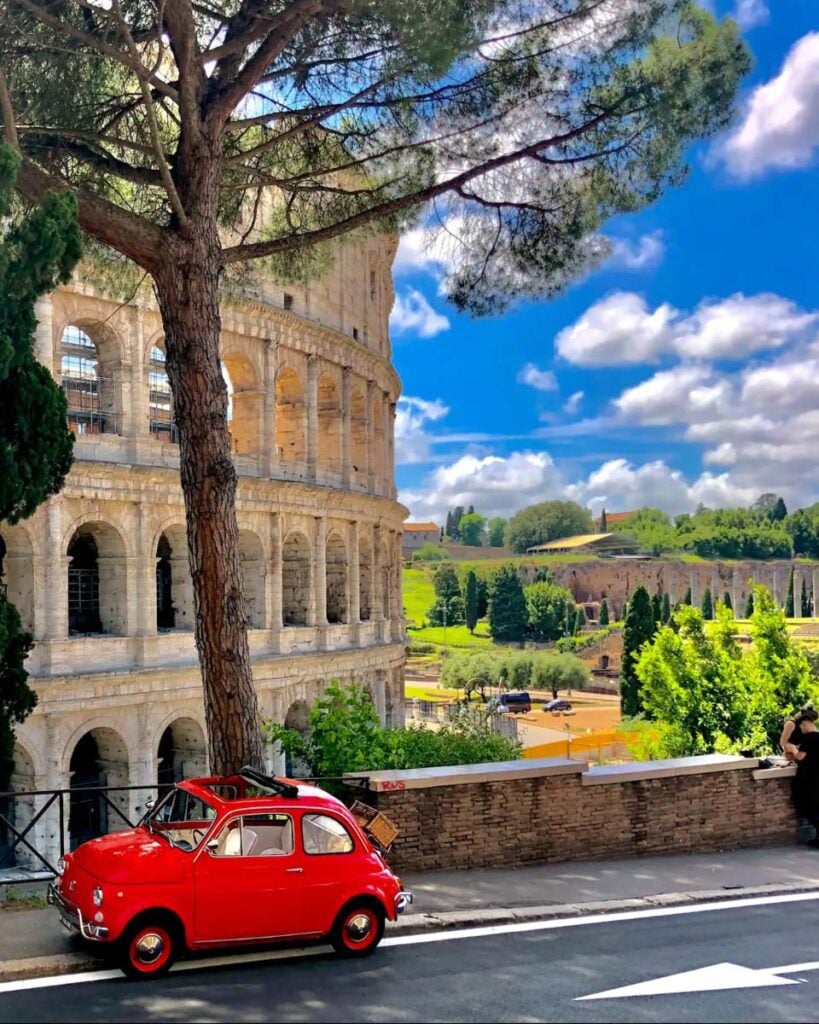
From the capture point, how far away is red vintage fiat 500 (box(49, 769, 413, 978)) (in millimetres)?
6883

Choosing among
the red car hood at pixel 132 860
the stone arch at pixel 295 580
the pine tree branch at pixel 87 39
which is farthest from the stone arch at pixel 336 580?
the red car hood at pixel 132 860

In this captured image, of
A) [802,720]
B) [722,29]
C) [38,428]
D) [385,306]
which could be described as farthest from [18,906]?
[385,306]

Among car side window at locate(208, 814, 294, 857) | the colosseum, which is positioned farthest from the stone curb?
the colosseum

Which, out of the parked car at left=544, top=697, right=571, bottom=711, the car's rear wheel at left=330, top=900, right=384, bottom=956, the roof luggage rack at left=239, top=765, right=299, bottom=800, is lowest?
the parked car at left=544, top=697, right=571, bottom=711

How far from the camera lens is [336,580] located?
2812 cm

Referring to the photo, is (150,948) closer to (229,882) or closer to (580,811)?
(229,882)

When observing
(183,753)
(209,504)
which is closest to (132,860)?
(209,504)

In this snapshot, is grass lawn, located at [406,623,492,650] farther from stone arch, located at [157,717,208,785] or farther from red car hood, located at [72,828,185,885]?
red car hood, located at [72,828,185,885]

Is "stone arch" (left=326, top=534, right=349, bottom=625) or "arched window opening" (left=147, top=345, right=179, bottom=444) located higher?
"arched window opening" (left=147, top=345, right=179, bottom=444)

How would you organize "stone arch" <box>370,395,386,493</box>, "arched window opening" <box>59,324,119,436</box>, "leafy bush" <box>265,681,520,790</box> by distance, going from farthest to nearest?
"stone arch" <box>370,395,386,493</box> < "arched window opening" <box>59,324,119,436</box> < "leafy bush" <box>265,681,520,790</box>

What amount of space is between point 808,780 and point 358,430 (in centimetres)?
1948

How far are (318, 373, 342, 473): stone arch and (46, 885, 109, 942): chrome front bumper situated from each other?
2056cm

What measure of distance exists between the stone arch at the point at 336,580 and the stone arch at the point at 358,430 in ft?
7.59

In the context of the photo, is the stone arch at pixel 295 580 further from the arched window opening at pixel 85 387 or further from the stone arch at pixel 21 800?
the stone arch at pixel 21 800
